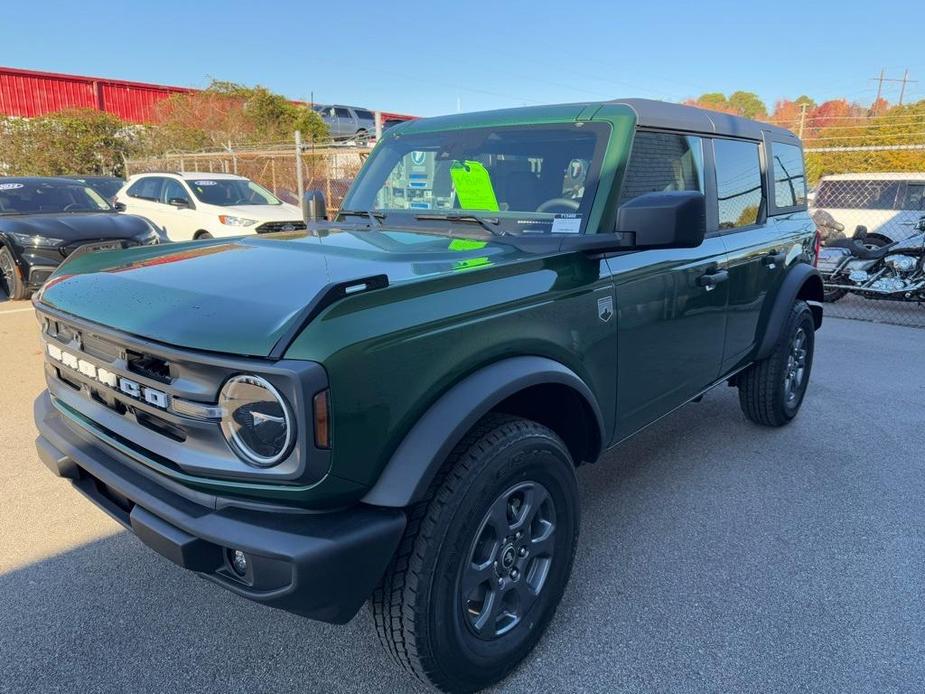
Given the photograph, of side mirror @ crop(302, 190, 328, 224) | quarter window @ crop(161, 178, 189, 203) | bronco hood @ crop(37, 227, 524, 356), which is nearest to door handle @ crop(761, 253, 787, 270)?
bronco hood @ crop(37, 227, 524, 356)

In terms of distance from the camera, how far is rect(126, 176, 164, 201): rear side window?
1108 centimetres

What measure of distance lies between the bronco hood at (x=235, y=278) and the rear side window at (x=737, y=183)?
158 centimetres

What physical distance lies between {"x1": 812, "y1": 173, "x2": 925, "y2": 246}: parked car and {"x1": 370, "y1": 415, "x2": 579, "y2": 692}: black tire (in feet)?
33.3

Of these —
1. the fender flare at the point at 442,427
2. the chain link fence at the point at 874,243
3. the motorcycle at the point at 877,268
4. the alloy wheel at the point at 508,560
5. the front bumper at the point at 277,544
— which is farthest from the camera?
the chain link fence at the point at 874,243

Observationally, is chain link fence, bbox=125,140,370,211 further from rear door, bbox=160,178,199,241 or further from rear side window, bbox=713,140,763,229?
rear side window, bbox=713,140,763,229

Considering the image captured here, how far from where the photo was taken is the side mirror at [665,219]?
2316 millimetres

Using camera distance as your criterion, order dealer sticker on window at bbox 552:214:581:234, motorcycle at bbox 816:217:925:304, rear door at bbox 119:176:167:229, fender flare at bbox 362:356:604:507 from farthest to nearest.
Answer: rear door at bbox 119:176:167:229
motorcycle at bbox 816:217:925:304
dealer sticker on window at bbox 552:214:581:234
fender flare at bbox 362:356:604:507

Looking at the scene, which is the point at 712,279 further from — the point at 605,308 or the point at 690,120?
the point at 605,308

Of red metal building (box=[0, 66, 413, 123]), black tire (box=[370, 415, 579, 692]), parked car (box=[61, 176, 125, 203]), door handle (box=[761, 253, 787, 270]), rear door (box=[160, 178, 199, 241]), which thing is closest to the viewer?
black tire (box=[370, 415, 579, 692])

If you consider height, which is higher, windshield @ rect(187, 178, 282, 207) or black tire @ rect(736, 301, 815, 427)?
windshield @ rect(187, 178, 282, 207)

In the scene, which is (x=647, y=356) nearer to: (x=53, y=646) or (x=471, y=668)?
(x=471, y=668)

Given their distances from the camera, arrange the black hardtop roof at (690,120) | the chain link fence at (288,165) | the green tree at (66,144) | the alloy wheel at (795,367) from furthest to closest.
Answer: the green tree at (66,144) → the chain link fence at (288,165) → the alloy wheel at (795,367) → the black hardtop roof at (690,120)

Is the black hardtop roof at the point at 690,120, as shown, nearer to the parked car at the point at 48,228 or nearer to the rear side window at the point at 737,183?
the rear side window at the point at 737,183

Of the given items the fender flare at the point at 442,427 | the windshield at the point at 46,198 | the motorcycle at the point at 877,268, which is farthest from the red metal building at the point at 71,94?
the fender flare at the point at 442,427
